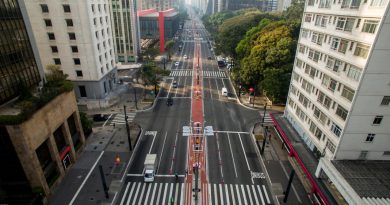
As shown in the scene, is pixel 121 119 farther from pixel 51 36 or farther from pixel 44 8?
pixel 44 8

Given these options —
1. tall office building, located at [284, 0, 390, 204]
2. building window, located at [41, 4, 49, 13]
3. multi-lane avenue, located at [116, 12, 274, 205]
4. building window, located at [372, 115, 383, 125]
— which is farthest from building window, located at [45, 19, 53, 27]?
building window, located at [372, 115, 383, 125]

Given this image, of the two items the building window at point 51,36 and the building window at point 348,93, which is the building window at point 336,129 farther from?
the building window at point 51,36

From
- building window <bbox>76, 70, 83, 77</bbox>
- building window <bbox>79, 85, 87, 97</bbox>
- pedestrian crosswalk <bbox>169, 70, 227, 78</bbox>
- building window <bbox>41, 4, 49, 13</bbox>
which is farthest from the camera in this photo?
pedestrian crosswalk <bbox>169, 70, 227, 78</bbox>

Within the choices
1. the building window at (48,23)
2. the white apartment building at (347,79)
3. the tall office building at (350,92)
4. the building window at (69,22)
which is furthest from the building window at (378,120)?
the building window at (48,23)

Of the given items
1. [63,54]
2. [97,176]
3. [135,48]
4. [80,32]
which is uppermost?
[80,32]

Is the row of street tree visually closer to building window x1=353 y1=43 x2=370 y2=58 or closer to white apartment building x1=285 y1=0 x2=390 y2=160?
white apartment building x1=285 y1=0 x2=390 y2=160

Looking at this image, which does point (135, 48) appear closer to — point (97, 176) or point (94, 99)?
point (94, 99)

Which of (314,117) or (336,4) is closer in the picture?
(336,4)

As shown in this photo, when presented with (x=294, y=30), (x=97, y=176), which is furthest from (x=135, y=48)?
(x=97, y=176)
